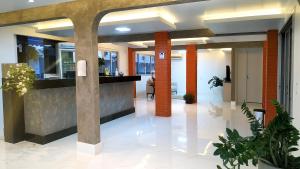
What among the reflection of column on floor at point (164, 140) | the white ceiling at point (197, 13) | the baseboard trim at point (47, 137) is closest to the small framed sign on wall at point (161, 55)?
the white ceiling at point (197, 13)

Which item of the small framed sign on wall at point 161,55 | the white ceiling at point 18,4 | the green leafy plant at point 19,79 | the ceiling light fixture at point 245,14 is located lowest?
the green leafy plant at point 19,79

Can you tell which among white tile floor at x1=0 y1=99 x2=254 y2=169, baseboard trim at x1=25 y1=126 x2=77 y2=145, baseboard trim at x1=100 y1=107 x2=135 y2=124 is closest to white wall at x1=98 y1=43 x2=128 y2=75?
baseboard trim at x1=100 y1=107 x2=135 y2=124

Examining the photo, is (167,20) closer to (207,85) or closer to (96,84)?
(96,84)

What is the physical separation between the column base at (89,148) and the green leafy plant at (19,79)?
137 cm

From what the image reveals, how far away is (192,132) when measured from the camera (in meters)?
5.32

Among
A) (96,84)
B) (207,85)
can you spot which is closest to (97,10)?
(96,84)

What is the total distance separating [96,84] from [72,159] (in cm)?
123

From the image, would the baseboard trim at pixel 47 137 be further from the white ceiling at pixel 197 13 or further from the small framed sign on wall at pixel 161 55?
the small framed sign on wall at pixel 161 55

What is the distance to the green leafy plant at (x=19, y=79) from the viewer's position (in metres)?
4.27

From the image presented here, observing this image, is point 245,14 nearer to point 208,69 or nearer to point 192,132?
point 192,132

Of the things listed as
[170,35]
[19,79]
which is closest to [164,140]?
[19,79]

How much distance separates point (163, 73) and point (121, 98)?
56.1 inches

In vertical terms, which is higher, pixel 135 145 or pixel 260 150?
pixel 260 150

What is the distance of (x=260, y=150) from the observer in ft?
6.69
